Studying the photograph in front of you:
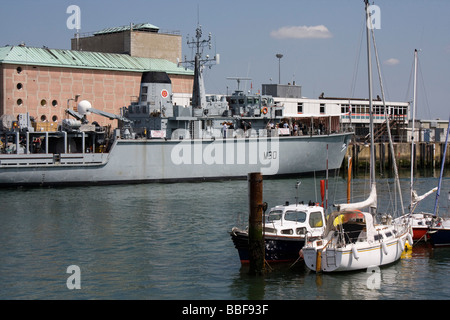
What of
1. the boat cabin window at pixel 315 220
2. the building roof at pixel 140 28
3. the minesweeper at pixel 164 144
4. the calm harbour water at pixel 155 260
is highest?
the building roof at pixel 140 28

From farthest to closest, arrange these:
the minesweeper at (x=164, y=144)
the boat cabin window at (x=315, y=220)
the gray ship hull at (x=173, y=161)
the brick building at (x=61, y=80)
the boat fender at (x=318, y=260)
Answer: the brick building at (x=61, y=80)
the minesweeper at (x=164, y=144)
the gray ship hull at (x=173, y=161)
the boat cabin window at (x=315, y=220)
the boat fender at (x=318, y=260)

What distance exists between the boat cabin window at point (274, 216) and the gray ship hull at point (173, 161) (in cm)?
2155

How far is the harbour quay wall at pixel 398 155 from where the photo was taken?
6706 centimetres

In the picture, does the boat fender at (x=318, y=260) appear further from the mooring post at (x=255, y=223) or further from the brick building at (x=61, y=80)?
the brick building at (x=61, y=80)

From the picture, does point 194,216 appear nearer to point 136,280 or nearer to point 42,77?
point 136,280

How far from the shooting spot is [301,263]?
23.8 m

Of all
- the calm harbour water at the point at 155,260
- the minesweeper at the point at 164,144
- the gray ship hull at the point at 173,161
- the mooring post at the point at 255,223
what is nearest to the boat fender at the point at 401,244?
the calm harbour water at the point at 155,260

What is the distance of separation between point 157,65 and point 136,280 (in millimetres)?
52273

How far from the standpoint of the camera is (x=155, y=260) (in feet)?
80.4

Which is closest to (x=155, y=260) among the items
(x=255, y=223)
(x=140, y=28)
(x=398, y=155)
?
(x=255, y=223)

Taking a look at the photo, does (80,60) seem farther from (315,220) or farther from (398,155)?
(315,220)

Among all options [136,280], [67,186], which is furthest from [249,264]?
[67,186]

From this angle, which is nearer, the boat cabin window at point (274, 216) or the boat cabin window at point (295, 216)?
the boat cabin window at point (295, 216)

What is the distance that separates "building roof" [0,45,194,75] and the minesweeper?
11.7 metres
